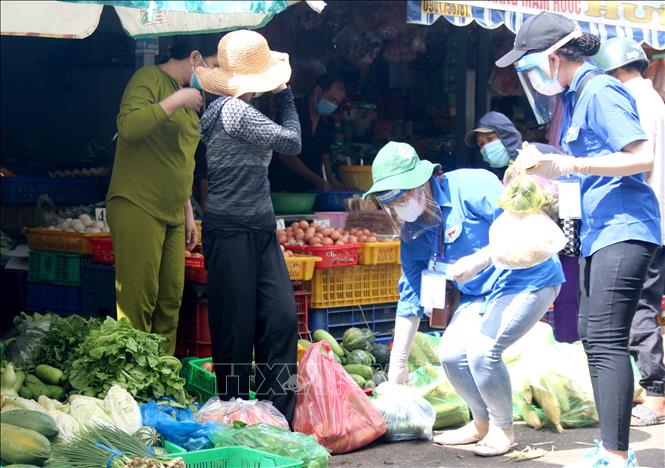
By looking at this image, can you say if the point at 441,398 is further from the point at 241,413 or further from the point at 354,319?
the point at 241,413

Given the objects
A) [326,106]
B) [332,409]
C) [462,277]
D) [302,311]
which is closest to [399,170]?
[462,277]

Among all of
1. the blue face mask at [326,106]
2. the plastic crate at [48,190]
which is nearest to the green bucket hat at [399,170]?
the blue face mask at [326,106]

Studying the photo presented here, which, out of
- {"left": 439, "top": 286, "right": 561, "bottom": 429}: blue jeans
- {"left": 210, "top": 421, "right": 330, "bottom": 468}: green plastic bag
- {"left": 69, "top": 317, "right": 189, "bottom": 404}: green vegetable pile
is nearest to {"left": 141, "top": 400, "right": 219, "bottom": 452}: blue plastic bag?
{"left": 210, "top": 421, "right": 330, "bottom": 468}: green plastic bag

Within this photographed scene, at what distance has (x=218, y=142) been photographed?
5.57m

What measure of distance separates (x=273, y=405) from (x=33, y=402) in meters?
1.29

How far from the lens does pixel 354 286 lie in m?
7.00

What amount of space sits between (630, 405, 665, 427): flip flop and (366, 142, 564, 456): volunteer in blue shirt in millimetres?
1303

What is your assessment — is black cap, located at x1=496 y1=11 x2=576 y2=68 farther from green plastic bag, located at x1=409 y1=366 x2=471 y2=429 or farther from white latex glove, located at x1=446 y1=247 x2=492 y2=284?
green plastic bag, located at x1=409 y1=366 x2=471 y2=429

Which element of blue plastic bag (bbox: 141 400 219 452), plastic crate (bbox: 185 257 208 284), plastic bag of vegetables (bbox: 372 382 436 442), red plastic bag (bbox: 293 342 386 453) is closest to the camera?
blue plastic bag (bbox: 141 400 219 452)

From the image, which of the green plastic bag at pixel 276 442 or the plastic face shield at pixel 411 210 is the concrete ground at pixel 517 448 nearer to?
the green plastic bag at pixel 276 442

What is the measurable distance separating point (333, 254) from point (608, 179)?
2.50 meters

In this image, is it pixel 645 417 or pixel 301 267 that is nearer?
pixel 645 417

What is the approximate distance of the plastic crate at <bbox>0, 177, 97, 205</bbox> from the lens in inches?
354

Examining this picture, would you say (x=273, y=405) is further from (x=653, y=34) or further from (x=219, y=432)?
(x=653, y=34)
